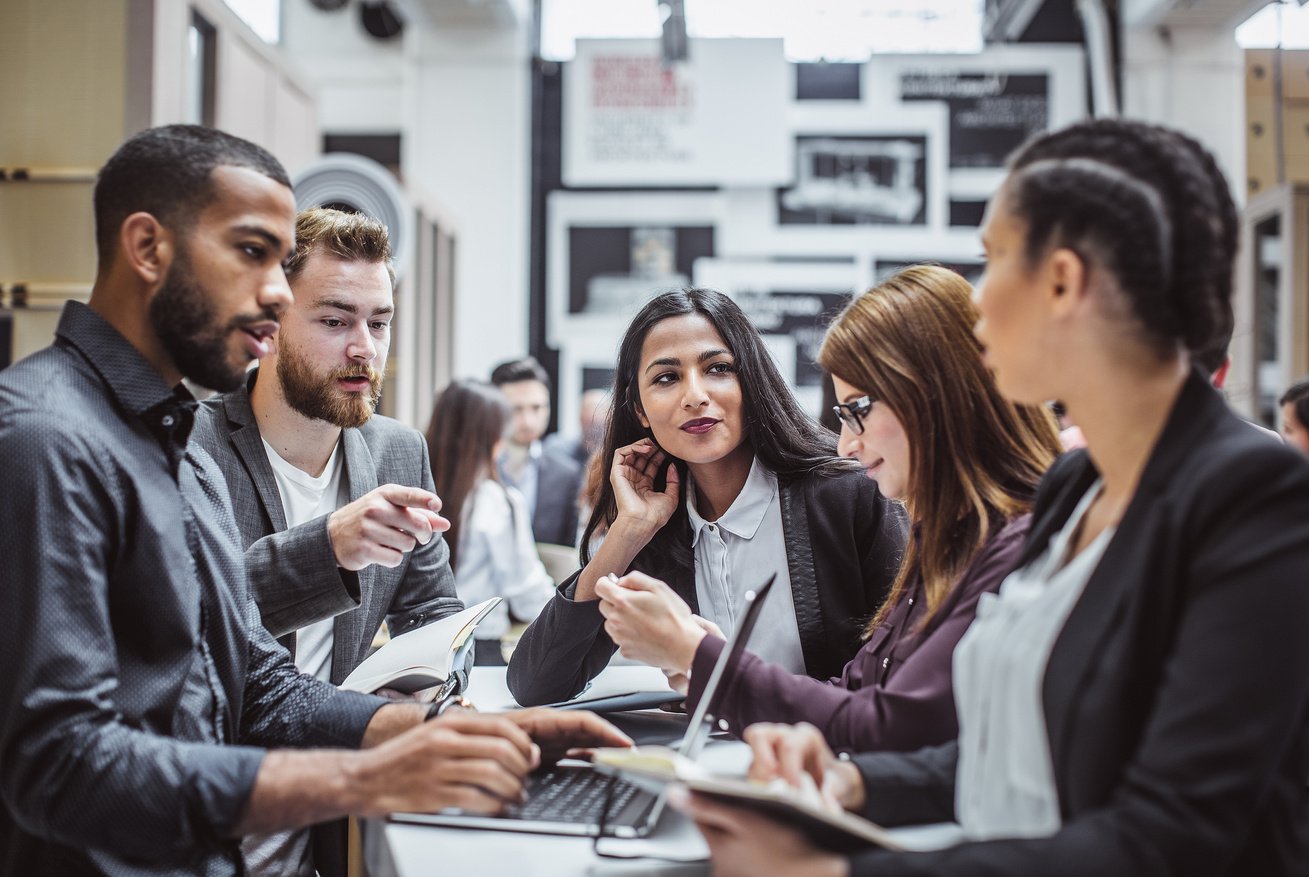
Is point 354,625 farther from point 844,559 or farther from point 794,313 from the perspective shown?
point 794,313

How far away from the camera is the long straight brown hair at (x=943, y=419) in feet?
5.43

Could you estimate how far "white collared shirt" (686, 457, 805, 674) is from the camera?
219 cm

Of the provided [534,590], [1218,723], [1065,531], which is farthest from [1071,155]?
[534,590]

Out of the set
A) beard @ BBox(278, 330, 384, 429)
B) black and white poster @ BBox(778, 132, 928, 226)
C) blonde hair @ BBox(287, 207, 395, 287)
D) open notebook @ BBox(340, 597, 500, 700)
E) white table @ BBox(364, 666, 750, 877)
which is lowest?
white table @ BBox(364, 666, 750, 877)

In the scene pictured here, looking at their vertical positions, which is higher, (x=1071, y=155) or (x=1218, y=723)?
(x=1071, y=155)

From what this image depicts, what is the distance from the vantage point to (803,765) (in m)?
1.29

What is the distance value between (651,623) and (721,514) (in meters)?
0.72

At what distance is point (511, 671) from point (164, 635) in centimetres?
88

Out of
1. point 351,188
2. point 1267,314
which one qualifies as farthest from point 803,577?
point 1267,314

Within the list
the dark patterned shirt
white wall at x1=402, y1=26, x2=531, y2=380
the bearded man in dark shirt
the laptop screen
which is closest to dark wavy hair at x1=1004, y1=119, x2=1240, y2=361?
the laptop screen

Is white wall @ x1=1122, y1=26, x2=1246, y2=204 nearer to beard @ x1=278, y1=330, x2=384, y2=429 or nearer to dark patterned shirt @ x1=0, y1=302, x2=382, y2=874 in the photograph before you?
beard @ x1=278, y1=330, x2=384, y2=429

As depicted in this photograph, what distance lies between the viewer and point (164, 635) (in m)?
1.41

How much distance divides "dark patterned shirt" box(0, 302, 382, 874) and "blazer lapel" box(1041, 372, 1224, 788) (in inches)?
35.2

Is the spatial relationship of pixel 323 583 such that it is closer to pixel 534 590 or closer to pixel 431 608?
pixel 431 608
